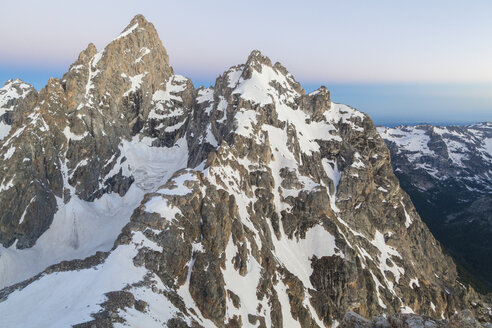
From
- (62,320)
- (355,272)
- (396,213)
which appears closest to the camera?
(62,320)

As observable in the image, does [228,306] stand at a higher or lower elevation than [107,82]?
lower

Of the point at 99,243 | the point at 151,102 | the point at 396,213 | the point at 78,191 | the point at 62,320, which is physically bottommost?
the point at 99,243

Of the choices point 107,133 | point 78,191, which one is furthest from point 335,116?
point 78,191

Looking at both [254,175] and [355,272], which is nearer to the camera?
[355,272]

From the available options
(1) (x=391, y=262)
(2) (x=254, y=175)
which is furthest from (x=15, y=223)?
(1) (x=391, y=262)

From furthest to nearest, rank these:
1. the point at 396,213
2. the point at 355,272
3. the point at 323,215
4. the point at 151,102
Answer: the point at 151,102
the point at 396,213
the point at 323,215
the point at 355,272

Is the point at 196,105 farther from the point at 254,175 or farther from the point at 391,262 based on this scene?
the point at 391,262
